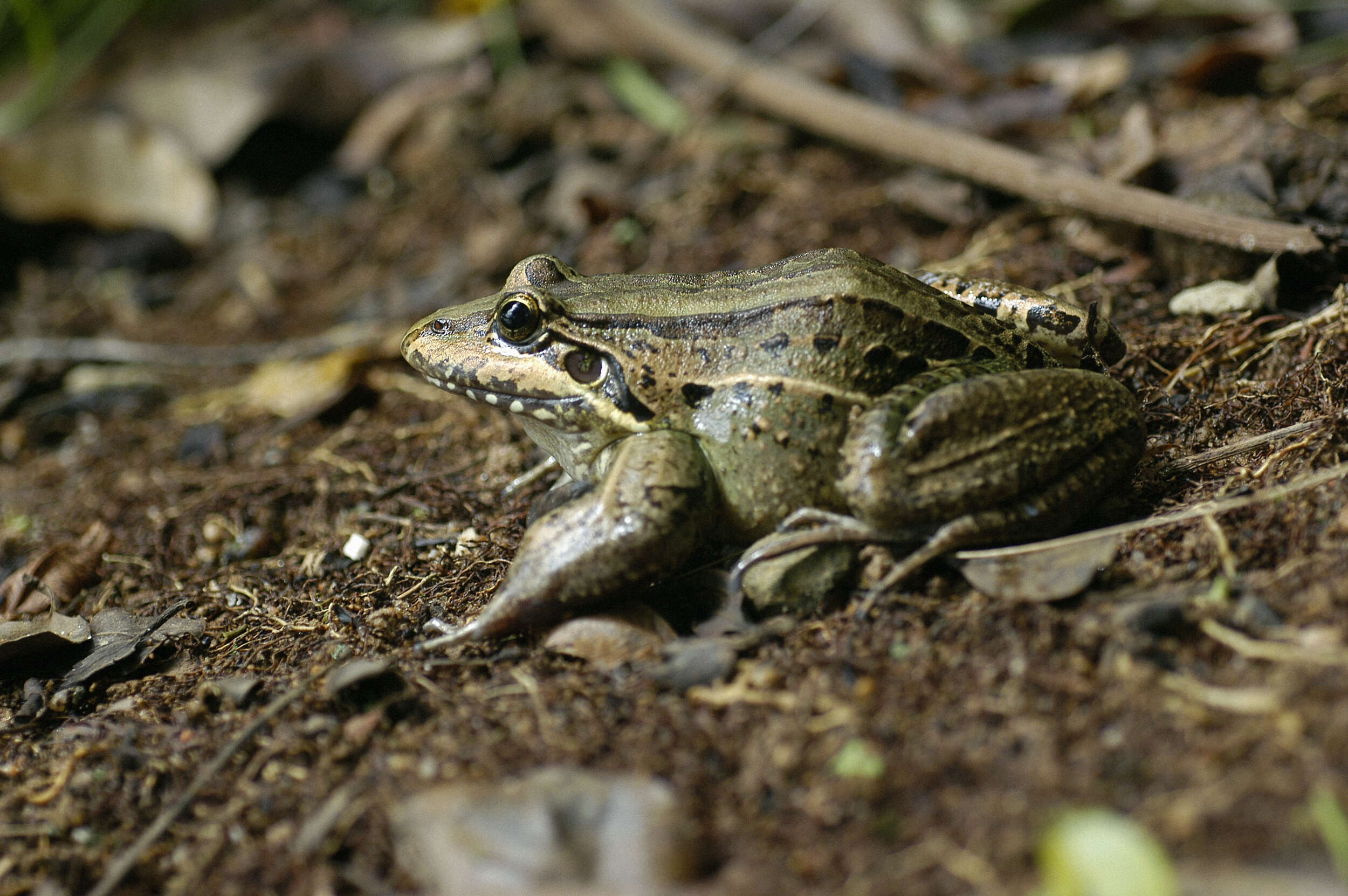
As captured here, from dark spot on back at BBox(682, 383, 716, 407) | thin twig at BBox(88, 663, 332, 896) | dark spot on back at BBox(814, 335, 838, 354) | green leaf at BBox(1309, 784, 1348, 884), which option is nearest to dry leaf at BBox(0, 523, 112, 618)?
thin twig at BBox(88, 663, 332, 896)

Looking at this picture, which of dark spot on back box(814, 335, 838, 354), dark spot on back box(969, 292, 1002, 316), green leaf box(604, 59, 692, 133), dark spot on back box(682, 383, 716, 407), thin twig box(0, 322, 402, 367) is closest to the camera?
dark spot on back box(814, 335, 838, 354)

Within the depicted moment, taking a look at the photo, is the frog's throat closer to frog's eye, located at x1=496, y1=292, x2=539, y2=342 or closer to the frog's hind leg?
frog's eye, located at x1=496, y1=292, x2=539, y2=342

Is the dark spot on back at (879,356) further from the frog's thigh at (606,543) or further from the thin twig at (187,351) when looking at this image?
the thin twig at (187,351)

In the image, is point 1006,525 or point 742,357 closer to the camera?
point 1006,525

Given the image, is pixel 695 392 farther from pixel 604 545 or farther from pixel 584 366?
pixel 604 545

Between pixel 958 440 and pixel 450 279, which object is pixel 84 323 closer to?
pixel 450 279

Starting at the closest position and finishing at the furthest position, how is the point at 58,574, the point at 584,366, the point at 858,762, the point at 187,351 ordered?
the point at 858,762 < the point at 584,366 < the point at 58,574 < the point at 187,351

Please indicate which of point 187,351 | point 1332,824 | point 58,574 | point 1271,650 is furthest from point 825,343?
point 187,351

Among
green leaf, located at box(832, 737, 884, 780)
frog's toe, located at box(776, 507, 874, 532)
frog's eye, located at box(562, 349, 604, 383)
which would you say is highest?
frog's eye, located at box(562, 349, 604, 383)
